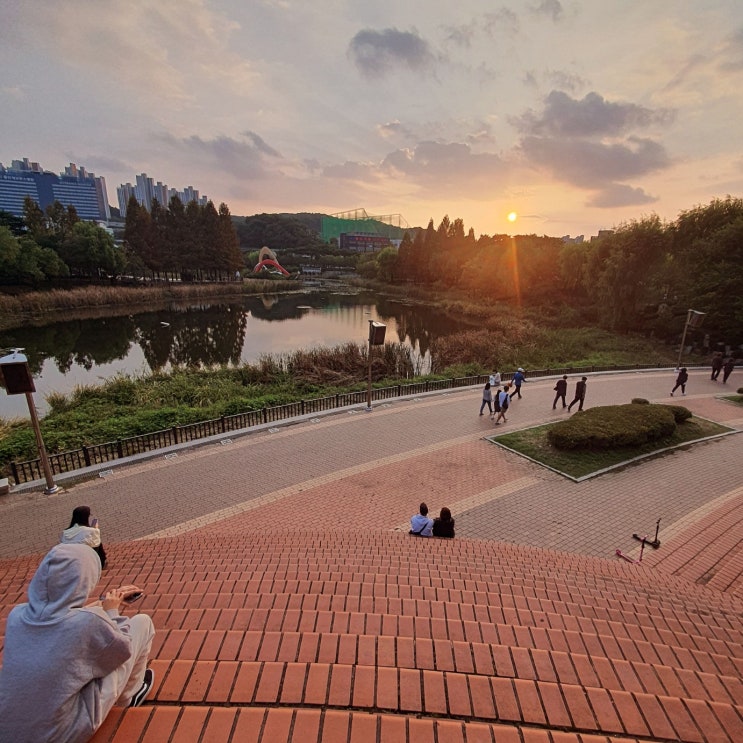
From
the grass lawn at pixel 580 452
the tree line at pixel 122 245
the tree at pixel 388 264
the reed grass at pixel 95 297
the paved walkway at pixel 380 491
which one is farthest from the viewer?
the tree at pixel 388 264

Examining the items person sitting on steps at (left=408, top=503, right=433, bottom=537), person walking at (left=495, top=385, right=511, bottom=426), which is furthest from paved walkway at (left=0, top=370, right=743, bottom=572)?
person sitting on steps at (left=408, top=503, right=433, bottom=537)

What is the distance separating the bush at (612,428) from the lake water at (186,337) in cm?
1339

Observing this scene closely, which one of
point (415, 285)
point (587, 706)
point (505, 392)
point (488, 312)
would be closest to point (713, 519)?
point (505, 392)

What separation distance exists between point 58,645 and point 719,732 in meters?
3.43

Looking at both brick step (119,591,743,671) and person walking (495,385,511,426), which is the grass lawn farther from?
brick step (119,591,743,671)

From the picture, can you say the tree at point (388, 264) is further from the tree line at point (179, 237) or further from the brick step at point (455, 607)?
the brick step at point (455, 607)

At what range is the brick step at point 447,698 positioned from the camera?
2168 mm

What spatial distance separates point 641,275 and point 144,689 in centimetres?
3956

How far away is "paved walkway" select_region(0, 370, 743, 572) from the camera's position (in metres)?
7.31

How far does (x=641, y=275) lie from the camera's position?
3266cm

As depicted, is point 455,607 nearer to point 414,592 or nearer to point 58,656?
point 414,592

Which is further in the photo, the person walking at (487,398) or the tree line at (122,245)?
the tree line at (122,245)

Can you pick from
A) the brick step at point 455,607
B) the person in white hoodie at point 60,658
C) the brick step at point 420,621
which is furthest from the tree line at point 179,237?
the person in white hoodie at point 60,658

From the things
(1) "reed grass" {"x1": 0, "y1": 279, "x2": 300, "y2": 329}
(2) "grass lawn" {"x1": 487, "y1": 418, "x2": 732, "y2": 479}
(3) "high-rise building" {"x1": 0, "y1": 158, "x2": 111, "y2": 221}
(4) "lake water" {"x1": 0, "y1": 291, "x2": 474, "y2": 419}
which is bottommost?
(4) "lake water" {"x1": 0, "y1": 291, "x2": 474, "y2": 419}
